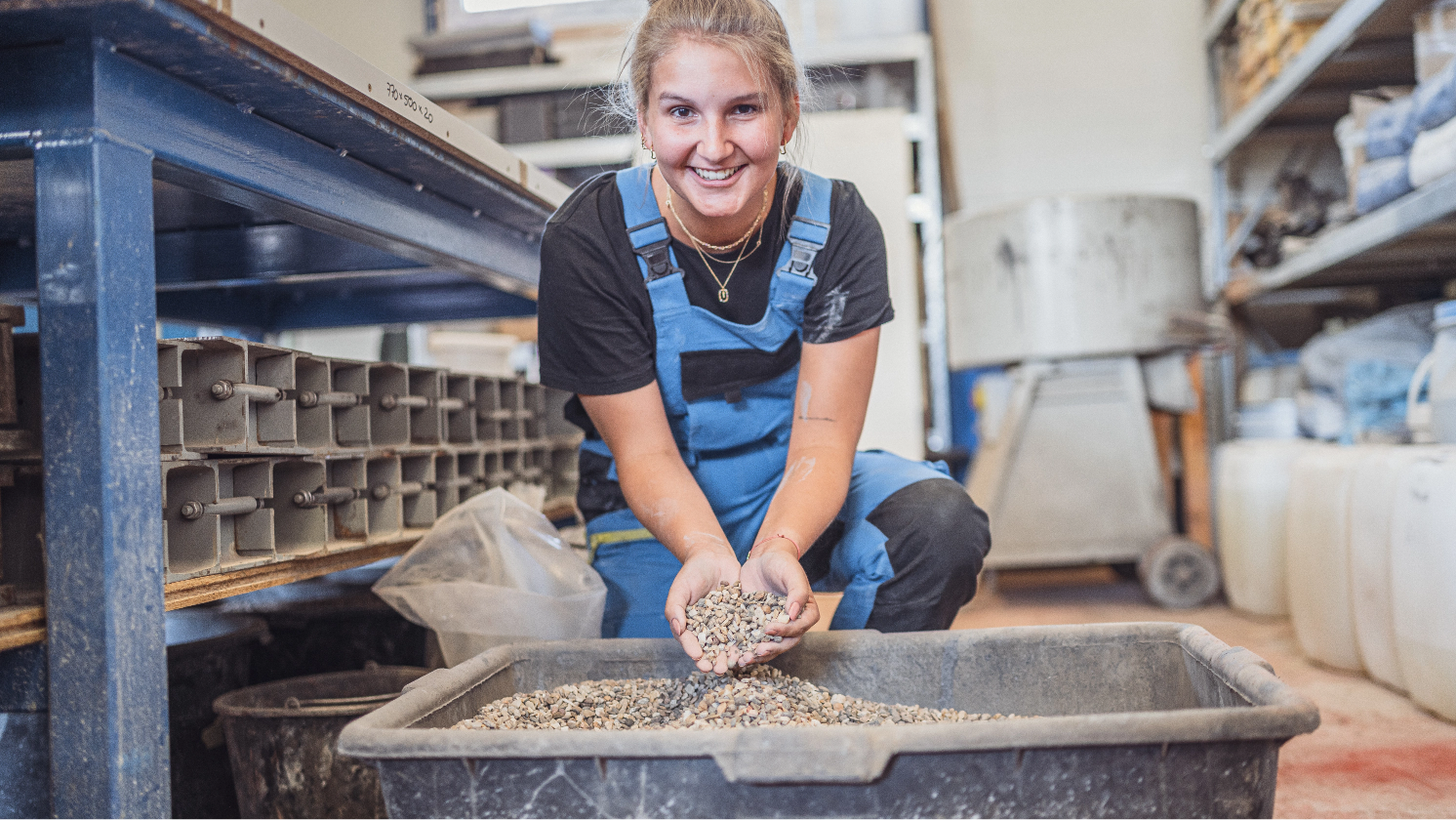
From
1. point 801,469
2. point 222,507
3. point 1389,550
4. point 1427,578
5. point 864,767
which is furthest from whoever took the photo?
point 1389,550

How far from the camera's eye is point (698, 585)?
1.02m

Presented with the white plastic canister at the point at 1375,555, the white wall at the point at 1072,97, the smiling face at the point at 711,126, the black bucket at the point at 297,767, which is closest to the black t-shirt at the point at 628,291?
the smiling face at the point at 711,126

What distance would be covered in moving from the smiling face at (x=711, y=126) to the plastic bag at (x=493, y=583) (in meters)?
0.51

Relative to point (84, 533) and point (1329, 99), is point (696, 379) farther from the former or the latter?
point (1329, 99)

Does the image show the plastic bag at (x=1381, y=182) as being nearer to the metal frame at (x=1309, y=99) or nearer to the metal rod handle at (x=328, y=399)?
the metal frame at (x=1309, y=99)

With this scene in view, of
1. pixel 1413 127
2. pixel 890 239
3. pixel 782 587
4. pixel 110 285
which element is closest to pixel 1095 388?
pixel 890 239

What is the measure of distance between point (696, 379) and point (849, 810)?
27.0 inches

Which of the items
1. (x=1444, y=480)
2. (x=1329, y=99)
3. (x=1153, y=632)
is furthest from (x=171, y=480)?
(x=1329, y=99)

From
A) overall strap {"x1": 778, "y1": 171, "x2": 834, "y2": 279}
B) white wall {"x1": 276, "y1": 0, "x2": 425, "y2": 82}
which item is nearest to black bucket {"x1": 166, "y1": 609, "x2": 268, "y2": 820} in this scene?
overall strap {"x1": 778, "y1": 171, "x2": 834, "y2": 279}

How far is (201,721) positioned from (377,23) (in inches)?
163

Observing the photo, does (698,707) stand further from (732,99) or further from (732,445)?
(732,99)

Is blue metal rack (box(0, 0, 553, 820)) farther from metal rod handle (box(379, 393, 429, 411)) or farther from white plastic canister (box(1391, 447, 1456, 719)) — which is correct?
white plastic canister (box(1391, 447, 1456, 719))

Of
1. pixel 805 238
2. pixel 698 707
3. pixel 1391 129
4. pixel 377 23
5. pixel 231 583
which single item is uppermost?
pixel 377 23

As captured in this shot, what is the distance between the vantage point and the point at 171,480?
1.06m
